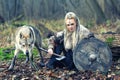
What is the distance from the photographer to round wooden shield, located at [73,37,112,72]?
365 inches

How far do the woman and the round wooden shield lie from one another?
22 centimetres

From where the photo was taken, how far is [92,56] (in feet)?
30.4

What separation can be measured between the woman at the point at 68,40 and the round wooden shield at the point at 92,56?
0.22 meters

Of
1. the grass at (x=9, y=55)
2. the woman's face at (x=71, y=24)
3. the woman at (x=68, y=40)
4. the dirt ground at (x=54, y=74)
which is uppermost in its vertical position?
the woman's face at (x=71, y=24)

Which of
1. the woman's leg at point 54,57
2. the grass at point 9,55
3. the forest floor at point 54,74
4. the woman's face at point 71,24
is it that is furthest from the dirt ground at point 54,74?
the grass at point 9,55

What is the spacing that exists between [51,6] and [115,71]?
11.8 meters

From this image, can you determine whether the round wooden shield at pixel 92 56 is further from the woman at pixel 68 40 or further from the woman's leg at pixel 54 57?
the woman's leg at pixel 54 57

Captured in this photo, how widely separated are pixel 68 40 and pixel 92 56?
75cm

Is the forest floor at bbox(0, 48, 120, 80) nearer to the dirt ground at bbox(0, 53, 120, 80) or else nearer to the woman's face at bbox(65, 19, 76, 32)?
the dirt ground at bbox(0, 53, 120, 80)

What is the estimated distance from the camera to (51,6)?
20.8 m

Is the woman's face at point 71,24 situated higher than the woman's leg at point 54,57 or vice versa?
the woman's face at point 71,24

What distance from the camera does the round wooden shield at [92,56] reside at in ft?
30.4

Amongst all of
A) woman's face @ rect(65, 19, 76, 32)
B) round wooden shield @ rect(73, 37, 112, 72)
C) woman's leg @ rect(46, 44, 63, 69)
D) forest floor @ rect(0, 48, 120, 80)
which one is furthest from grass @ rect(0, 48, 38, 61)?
round wooden shield @ rect(73, 37, 112, 72)

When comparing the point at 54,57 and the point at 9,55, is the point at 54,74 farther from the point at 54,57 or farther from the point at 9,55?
the point at 9,55
